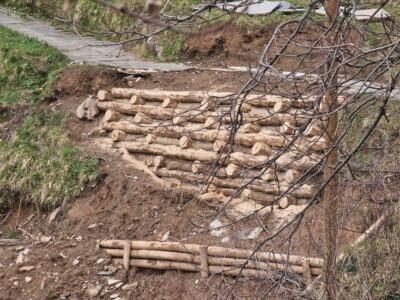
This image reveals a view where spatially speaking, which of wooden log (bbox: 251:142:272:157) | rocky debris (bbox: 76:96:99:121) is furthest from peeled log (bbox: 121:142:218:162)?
rocky debris (bbox: 76:96:99:121)

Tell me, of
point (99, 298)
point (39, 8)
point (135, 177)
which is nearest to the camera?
point (99, 298)

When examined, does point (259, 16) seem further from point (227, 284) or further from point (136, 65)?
point (227, 284)

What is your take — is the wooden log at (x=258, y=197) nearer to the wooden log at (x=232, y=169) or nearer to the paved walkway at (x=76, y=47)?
the wooden log at (x=232, y=169)

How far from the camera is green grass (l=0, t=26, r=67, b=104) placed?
10.0 meters

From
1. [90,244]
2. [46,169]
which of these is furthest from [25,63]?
[90,244]

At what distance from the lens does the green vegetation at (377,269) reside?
5.17 m

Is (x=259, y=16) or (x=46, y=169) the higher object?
(x=259, y=16)

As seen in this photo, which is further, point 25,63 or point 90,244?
point 25,63

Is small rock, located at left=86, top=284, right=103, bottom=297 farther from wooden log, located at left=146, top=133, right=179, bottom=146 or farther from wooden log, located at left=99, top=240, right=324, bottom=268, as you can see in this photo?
wooden log, located at left=146, top=133, right=179, bottom=146

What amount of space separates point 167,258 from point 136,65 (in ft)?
16.3

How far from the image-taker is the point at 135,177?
317 inches

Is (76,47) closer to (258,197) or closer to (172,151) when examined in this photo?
(172,151)

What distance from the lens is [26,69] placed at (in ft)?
34.5

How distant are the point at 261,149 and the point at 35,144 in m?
3.20
